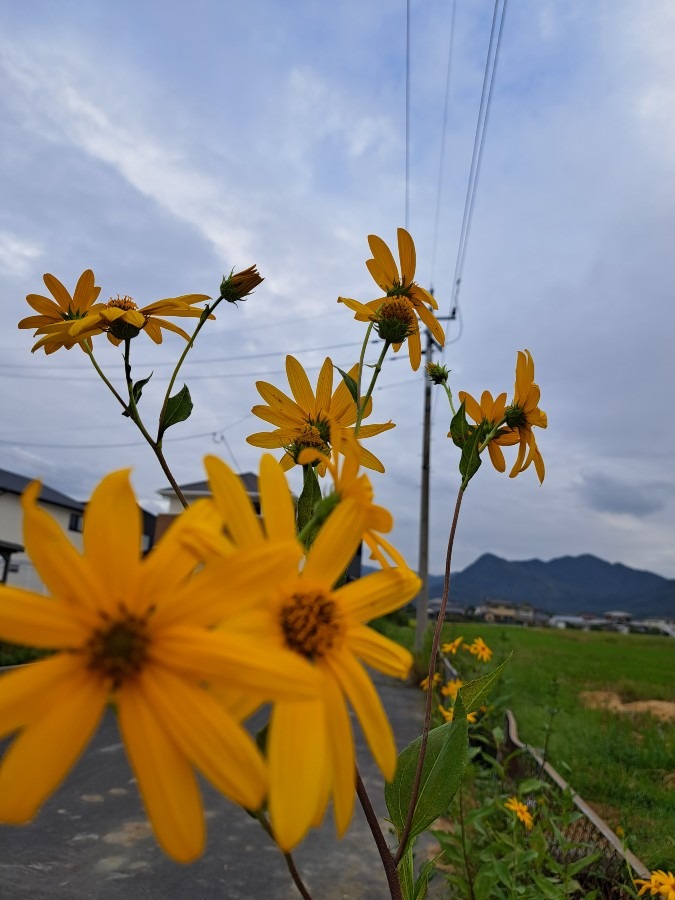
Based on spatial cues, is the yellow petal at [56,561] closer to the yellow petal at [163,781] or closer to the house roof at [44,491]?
the yellow petal at [163,781]

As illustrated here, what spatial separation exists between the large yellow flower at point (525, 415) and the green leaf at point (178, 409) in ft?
1.69

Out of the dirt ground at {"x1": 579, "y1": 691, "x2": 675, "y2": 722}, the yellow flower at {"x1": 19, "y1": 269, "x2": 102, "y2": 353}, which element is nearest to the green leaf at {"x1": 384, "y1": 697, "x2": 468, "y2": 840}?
the yellow flower at {"x1": 19, "y1": 269, "x2": 102, "y2": 353}

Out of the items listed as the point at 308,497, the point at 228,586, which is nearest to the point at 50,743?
the point at 228,586

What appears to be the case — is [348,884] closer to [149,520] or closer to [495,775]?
[495,775]

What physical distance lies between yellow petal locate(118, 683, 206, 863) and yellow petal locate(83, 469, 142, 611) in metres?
0.07

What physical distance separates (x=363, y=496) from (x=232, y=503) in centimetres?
12

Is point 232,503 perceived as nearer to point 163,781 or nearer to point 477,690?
point 163,781

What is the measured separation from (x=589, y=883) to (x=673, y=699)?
7.22 metres

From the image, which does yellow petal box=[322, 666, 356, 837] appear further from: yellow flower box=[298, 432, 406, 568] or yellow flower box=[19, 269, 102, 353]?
yellow flower box=[19, 269, 102, 353]

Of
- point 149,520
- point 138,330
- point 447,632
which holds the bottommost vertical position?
point 447,632

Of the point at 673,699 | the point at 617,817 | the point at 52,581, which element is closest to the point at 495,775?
the point at 617,817

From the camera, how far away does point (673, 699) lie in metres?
9.38

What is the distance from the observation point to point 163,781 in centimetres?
38

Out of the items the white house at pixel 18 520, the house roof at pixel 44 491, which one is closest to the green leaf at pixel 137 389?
the white house at pixel 18 520
